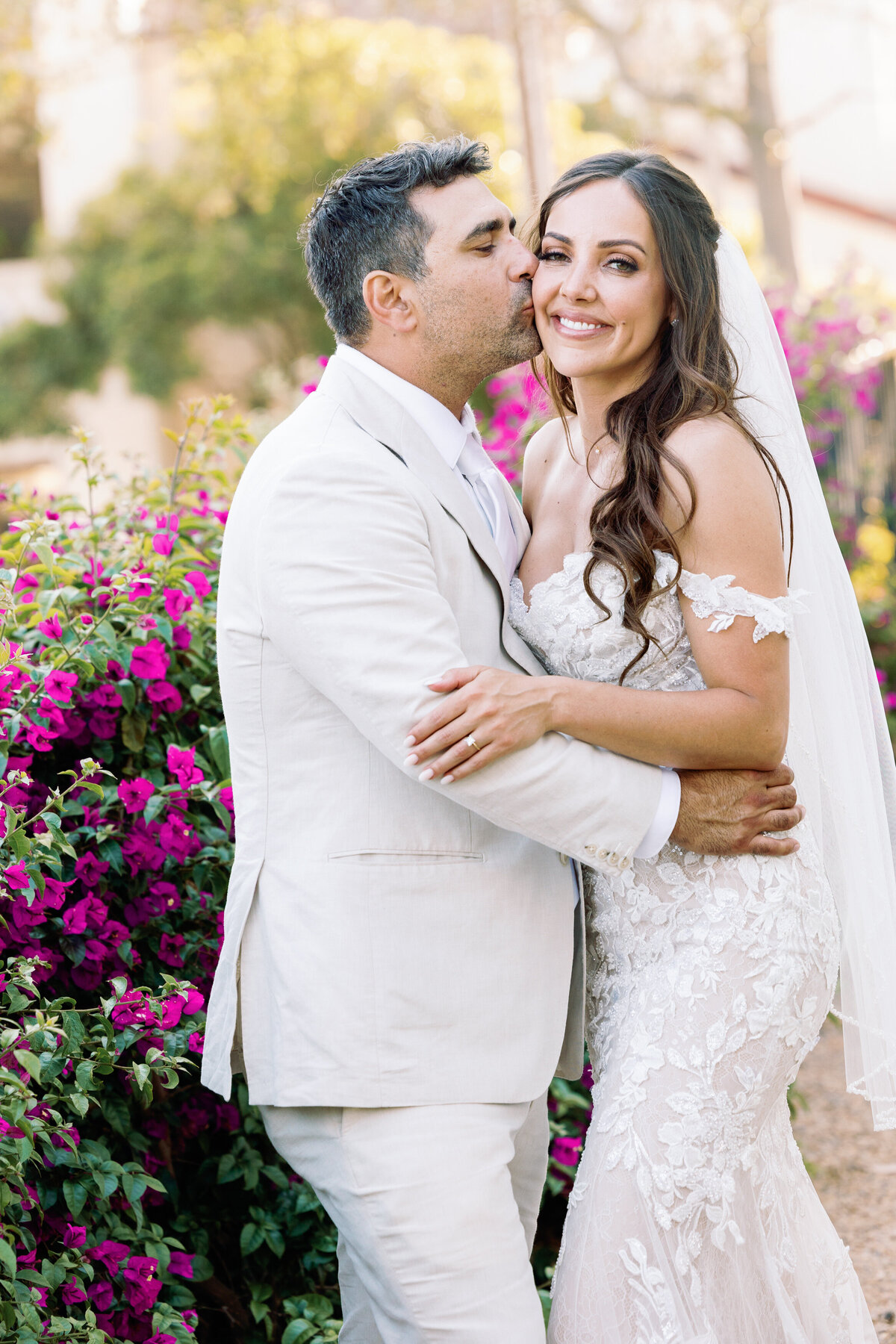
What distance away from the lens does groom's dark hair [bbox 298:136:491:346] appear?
108 inches

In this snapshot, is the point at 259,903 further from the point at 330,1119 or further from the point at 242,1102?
the point at 242,1102

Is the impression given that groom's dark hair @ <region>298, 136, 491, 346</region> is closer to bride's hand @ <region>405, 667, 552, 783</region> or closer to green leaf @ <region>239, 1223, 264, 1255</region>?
bride's hand @ <region>405, 667, 552, 783</region>

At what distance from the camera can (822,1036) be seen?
568 centimetres

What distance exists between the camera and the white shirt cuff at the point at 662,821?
2.43 meters

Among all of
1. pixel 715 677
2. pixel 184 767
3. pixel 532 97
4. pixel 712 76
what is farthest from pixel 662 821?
pixel 712 76

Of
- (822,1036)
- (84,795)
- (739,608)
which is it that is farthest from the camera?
(822,1036)

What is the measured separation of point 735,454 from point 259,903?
1.17 meters

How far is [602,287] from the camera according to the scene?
2779 mm

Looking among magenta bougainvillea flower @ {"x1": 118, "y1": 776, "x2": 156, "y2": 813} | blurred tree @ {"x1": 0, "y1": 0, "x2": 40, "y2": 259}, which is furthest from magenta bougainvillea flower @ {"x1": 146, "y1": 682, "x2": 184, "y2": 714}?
blurred tree @ {"x1": 0, "y1": 0, "x2": 40, "y2": 259}

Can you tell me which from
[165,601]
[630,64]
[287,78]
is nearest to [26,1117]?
[165,601]

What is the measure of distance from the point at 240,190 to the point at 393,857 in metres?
19.8

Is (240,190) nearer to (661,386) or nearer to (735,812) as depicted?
(661,386)

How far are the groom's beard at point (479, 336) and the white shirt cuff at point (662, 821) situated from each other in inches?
35.1

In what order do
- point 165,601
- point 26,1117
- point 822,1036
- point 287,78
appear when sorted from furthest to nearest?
point 287,78 < point 822,1036 < point 165,601 < point 26,1117
